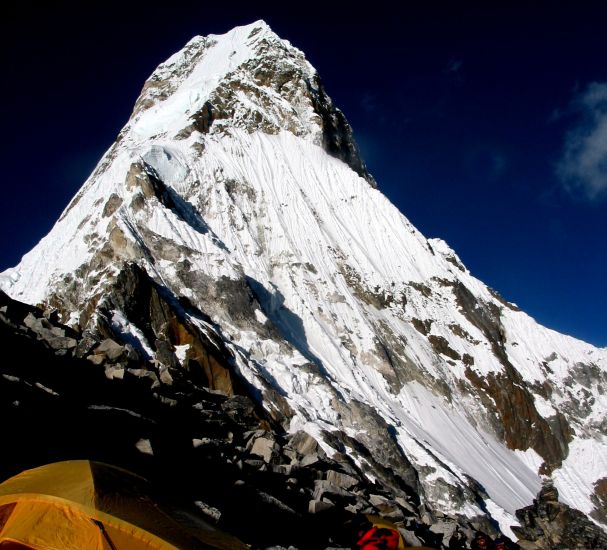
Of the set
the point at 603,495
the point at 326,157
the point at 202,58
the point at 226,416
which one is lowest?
the point at 226,416

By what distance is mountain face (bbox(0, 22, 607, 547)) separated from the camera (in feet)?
102

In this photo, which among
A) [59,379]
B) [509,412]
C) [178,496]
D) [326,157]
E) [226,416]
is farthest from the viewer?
[326,157]

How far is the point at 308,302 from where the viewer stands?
162 feet

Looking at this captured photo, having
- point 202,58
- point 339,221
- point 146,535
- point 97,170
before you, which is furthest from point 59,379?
point 202,58

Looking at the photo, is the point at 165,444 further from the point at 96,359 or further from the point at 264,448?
the point at 96,359

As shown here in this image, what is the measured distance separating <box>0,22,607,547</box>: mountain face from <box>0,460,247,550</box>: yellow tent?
8.49 meters

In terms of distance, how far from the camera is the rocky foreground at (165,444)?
8.14m

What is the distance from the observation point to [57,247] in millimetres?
43344

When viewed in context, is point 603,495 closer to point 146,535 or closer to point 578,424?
point 578,424

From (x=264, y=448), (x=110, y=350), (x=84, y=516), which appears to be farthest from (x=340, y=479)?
(x=84, y=516)

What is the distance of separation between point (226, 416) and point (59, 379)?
659 centimetres

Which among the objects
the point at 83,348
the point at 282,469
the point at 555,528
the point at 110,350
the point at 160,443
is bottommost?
the point at 160,443

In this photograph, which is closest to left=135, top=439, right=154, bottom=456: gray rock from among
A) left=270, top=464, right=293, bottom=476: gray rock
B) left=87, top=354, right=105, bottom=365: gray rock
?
left=270, top=464, right=293, bottom=476: gray rock

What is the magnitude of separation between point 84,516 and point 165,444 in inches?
158
